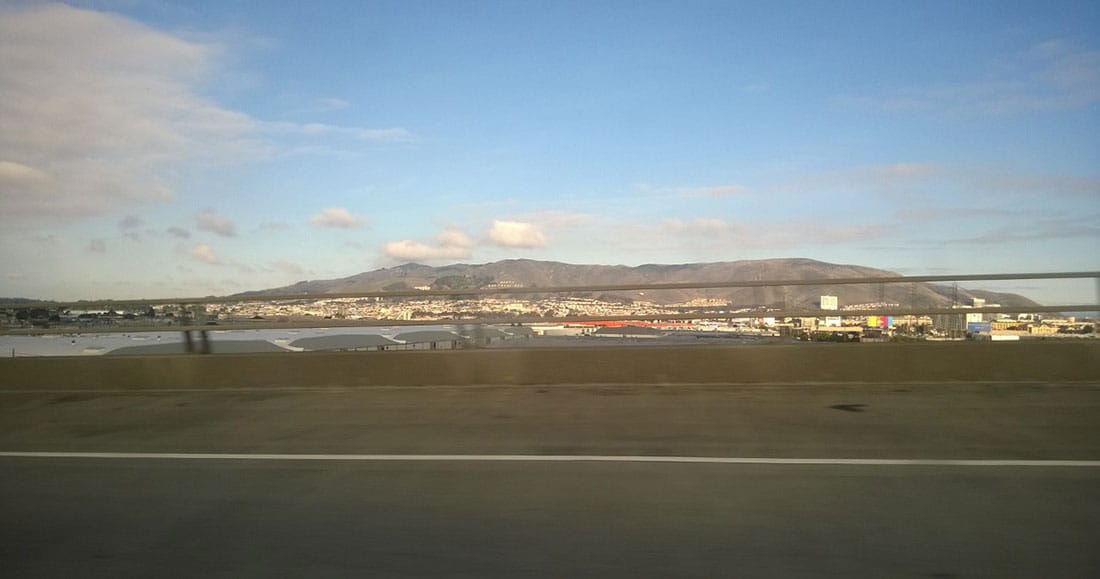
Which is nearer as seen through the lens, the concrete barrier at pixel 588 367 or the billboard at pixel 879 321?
the concrete barrier at pixel 588 367

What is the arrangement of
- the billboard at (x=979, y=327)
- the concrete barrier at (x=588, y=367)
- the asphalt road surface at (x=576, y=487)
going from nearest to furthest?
1. the asphalt road surface at (x=576, y=487)
2. the concrete barrier at (x=588, y=367)
3. the billboard at (x=979, y=327)

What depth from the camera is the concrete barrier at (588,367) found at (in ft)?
33.7

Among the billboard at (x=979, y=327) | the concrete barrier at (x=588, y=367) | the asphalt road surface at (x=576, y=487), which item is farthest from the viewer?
the billboard at (x=979, y=327)

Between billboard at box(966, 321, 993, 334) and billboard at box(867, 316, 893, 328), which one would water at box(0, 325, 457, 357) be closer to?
billboard at box(867, 316, 893, 328)

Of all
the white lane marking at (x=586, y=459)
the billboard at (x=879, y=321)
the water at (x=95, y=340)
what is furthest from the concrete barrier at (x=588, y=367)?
the white lane marking at (x=586, y=459)

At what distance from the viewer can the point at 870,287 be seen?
10.7 metres

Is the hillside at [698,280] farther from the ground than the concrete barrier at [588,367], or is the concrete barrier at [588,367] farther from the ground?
the hillside at [698,280]

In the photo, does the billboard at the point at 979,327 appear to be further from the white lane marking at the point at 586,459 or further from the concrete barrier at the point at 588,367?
the white lane marking at the point at 586,459

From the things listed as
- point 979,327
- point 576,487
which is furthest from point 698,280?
point 576,487

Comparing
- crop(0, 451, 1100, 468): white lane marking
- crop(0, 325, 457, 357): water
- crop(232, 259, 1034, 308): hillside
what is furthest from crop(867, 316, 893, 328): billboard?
crop(0, 325, 457, 357): water

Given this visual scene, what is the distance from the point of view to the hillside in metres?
10.6

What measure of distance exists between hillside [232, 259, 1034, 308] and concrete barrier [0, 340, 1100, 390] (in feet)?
2.04

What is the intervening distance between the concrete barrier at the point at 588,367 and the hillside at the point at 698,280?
0.62 m

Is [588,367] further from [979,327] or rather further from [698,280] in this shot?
[979,327]
